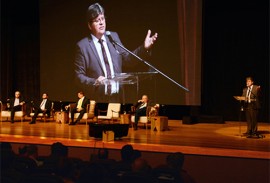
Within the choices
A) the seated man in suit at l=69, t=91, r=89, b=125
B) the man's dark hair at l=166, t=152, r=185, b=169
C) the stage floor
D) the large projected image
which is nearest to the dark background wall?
the large projected image

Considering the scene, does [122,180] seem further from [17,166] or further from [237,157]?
[237,157]

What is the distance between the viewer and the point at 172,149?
746cm

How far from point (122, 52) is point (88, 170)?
945 cm

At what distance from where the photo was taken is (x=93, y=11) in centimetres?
1280

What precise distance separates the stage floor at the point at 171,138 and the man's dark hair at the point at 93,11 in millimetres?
3472

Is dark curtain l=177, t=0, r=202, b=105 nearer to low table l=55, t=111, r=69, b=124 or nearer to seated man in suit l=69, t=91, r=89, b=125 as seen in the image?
seated man in suit l=69, t=91, r=89, b=125

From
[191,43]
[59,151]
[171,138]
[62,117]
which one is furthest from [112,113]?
[59,151]

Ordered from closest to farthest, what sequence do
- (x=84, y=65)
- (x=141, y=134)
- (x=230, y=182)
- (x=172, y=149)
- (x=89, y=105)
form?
(x=230, y=182) < (x=172, y=149) < (x=141, y=134) < (x=89, y=105) < (x=84, y=65)

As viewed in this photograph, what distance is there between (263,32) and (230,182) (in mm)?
7233

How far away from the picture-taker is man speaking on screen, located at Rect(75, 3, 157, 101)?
40.5ft

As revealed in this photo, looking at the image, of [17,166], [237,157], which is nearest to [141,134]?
[237,157]

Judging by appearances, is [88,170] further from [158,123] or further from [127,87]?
[127,87]

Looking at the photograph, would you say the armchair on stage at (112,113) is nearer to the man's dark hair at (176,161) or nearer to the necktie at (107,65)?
the necktie at (107,65)

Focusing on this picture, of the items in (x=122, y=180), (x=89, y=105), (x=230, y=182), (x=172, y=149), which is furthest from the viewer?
(x=89, y=105)
